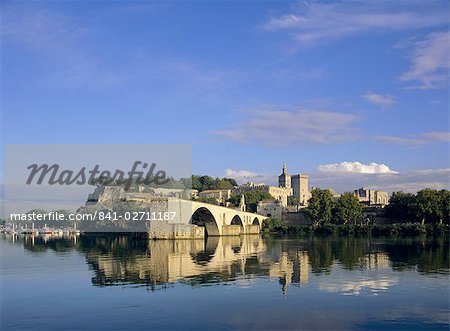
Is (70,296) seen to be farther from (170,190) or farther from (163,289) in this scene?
(170,190)

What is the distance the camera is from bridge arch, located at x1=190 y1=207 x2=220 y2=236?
246 feet

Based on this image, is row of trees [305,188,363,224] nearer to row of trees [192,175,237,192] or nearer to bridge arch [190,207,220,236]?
bridge arch [190,207,220,236]

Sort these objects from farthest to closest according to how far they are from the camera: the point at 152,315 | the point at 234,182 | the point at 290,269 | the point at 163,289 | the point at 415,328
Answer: the point at 234,182, the point at 290,269, the point at 163,289, the point at 152,315, the point at 415,328

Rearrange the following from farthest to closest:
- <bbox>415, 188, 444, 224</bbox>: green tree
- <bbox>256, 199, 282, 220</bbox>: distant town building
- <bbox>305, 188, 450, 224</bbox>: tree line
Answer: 1. <bbox>256, 199, 282, 220</bbox>: distant town building
2. <bbox>305, 188, 450, 224</bbox>: tree line
3. <bbox>415, 188, 444, 224</bbox>: green tree

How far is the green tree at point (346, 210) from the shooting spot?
9934cm

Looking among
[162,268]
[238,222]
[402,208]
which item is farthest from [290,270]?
[402,208]

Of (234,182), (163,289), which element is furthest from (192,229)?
(234,182)

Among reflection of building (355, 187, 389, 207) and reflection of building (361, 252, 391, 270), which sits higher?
A: reflection of building (355, 187, 389, 207)

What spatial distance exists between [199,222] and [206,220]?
193cm

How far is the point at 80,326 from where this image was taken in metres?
16.8

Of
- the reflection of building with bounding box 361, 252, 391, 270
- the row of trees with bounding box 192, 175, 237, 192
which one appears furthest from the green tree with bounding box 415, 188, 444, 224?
the row of trees with bounding box 192, 175, 237, 192

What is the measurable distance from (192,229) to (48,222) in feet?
212

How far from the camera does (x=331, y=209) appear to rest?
10144cm

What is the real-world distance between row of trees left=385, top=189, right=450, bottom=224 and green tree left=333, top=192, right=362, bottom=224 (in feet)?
26.6
